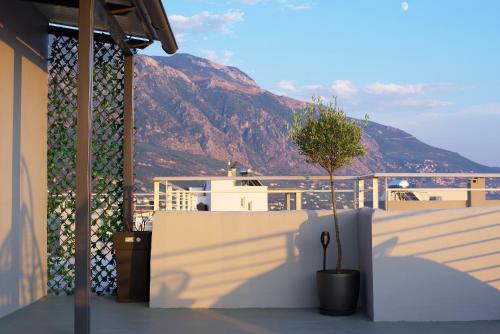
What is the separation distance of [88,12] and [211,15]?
196 feet

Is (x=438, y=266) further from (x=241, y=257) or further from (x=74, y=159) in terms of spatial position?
(x=74, y=159)

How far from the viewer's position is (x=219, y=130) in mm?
118375

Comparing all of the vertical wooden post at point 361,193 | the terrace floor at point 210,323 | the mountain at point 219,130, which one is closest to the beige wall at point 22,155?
the terrace floor at point 210,323

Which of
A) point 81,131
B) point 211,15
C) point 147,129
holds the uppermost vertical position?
point 211,15

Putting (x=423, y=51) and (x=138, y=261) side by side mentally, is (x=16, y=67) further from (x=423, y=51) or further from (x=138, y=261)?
(x=423, y=51)

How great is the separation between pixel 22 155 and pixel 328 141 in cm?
269

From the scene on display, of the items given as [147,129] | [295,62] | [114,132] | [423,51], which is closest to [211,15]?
[295,62]

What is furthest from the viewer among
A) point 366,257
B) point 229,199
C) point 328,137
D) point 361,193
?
point 229,199

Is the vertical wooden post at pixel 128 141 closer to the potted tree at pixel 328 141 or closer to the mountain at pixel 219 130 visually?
the potted tree at pixel 328 141

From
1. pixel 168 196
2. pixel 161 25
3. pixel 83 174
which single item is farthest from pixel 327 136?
pixel 168 196

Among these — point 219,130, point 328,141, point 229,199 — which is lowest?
point 229,199

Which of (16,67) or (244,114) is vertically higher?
(244,114)

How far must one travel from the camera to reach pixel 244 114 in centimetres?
12588

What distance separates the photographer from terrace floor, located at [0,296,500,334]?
17.3 ft
